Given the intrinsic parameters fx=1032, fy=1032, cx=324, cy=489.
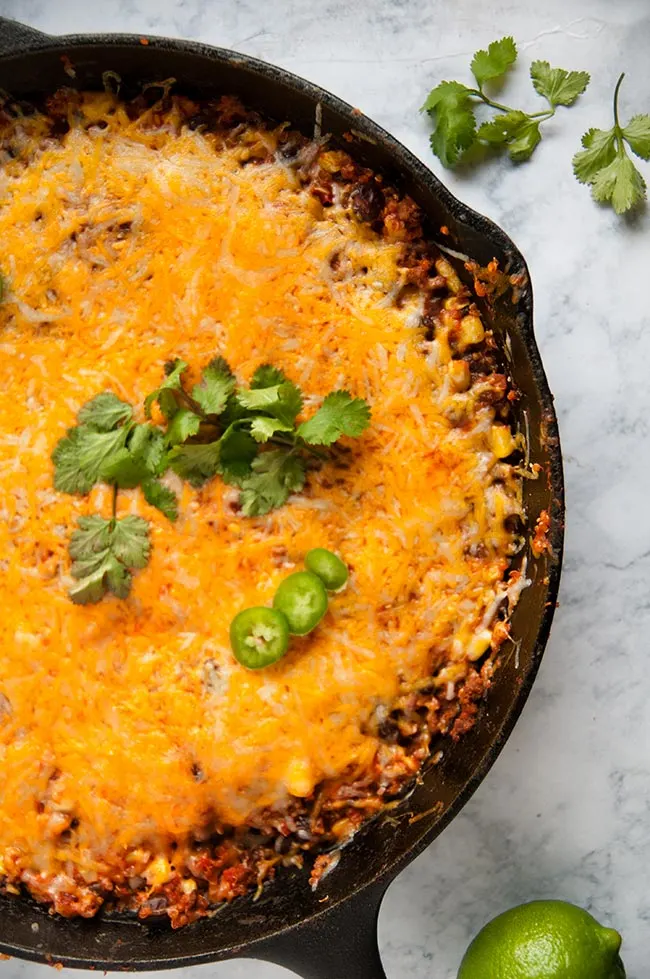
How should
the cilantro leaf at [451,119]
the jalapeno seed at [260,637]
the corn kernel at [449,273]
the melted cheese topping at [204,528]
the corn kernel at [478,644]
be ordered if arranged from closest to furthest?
1. the jalapeno seed at [260,637]
2. the melted cheese topping at [204,528]
3. the corn kernel at [478,644]
4. the corn kernel at [449,273]
5. the cilantro leaf at [451,119]

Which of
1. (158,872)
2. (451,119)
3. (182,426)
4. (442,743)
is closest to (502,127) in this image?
(451,119)

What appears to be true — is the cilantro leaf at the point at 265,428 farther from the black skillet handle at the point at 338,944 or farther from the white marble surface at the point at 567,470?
the black skillet handle at the point at 338,944

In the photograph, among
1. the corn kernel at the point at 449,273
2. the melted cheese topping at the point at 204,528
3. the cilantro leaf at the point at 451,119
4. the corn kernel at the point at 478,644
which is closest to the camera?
the melted cheese topping at the point at 204,528

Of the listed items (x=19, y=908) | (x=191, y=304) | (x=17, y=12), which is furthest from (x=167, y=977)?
(x=17, y=12)

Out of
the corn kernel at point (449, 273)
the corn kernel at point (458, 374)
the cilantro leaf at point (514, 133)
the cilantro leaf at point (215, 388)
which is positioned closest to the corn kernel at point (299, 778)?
the cilantro leaf at point (215, 388)

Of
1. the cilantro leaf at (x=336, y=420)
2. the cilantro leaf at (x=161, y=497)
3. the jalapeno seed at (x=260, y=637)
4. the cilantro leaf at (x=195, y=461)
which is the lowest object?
the jalapeno seed at (x=260, y=637)
